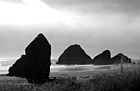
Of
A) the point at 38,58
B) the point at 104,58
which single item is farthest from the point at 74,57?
the point at 38,58

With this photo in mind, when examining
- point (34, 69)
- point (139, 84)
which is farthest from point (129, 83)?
point (34, 69)

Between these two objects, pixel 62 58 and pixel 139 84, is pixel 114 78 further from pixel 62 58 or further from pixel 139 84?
pixel 62 58

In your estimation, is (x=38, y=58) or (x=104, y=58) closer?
(x=38, y=58)

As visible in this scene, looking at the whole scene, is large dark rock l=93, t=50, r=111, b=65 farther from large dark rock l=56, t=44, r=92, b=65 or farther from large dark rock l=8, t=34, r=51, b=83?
large dark rock l=8, t=34, r=51, b=83

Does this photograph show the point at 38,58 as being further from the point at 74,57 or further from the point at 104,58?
the point at 74,57

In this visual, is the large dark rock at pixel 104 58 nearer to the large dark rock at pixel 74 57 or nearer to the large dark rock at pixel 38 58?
the large dark rock at pixel 74 57

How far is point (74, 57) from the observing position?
14475 cm

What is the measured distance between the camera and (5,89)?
1124 cm

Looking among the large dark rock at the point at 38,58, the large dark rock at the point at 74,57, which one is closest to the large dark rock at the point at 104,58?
the large dark rock at the point at 74,57

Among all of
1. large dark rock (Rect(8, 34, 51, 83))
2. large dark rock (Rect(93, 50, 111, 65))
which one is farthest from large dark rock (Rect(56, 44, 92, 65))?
large dark rock (Rect(8, 34, 51, 83))

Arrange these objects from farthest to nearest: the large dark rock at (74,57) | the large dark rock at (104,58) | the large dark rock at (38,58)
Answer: the large dark rock at (74,57), the large dark rock at (104,58), the large dark rock at (38,58)

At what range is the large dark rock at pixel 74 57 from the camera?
475 ft

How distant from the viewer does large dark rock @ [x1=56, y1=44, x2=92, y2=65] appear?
144750 millimetres

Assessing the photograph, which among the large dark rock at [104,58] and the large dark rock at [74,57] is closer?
the large dark rock at [104,58]
